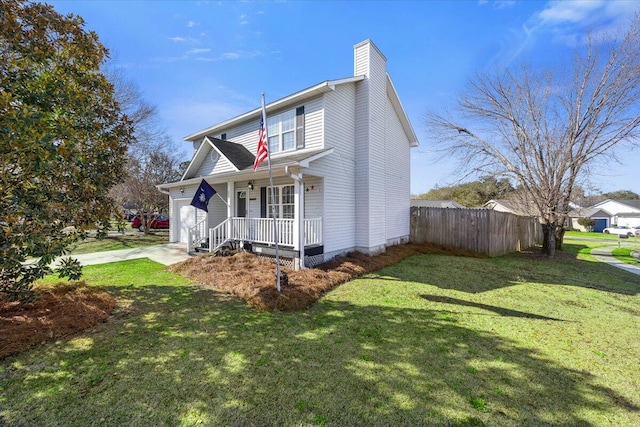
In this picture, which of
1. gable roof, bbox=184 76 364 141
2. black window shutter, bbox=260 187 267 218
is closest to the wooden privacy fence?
gable roof, bbox=184 76 364 141

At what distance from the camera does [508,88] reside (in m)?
13.2

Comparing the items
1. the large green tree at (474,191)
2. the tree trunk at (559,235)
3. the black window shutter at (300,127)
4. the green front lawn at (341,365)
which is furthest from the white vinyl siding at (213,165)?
the tree trunk at (559,235)

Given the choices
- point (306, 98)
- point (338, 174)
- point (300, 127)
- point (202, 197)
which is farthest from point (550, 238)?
point (202, 197)

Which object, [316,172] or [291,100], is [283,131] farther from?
[316,172]

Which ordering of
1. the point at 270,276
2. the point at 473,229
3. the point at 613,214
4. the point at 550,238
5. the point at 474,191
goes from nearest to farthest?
the point at 270,276, the point at 550,238, the point at 473,229, the point at 474,191, the point at 613,214

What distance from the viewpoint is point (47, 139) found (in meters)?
3.90

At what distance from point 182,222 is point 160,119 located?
12.1 m

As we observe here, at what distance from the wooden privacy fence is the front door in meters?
9.65

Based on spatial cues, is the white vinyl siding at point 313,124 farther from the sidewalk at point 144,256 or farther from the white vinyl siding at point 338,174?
the sidewalk at point 144,256

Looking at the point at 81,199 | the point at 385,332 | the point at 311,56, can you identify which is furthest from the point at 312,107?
the point at 385,332

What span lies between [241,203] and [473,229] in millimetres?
11658

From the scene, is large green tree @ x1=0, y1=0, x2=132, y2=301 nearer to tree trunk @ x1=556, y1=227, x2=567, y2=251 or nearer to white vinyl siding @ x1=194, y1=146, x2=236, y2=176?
white vinyl siding @ x1=194, y1=146, x2=236, y2=176

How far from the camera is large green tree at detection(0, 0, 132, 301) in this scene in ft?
13.0

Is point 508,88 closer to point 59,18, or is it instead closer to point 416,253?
point 416,253
